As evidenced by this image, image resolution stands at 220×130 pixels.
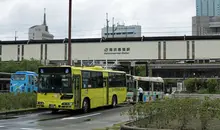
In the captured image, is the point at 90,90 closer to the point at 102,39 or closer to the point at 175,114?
the point at 175,114

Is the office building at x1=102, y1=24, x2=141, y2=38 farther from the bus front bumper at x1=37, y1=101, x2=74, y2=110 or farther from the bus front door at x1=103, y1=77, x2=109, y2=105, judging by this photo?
the bus front bumper at x1=37, y1=101, x2=74, y2=110

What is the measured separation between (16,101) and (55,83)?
344cm

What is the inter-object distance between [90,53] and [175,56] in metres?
27.3

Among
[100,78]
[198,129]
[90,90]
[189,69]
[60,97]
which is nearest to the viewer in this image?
[198,129]

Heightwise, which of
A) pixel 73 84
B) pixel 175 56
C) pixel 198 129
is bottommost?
pixel 198 129

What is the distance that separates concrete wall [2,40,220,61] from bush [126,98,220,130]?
3735 inches

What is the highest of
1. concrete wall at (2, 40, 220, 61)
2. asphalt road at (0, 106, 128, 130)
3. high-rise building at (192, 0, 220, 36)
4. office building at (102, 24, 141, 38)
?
high-rise building at (192, 0, 220, 36)

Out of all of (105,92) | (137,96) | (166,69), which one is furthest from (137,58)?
(105,92)

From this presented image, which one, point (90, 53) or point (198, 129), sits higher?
point (90, 53)

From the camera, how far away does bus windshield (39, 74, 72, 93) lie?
2064 centimetres

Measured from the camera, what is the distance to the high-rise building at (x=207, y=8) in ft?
328

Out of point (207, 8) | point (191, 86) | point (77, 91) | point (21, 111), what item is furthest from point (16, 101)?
point (207, 8)

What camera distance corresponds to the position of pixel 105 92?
25250 millimetres

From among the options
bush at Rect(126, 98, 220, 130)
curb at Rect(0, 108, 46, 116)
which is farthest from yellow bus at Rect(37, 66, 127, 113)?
bush at Rect(126, 98, 220, 130)
